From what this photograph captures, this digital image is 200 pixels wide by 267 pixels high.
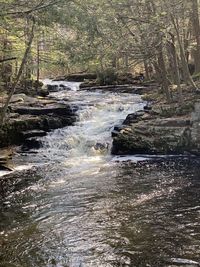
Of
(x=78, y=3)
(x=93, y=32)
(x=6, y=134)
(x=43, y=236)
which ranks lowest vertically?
(x=43, y=236)

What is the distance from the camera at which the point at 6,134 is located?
15508mm

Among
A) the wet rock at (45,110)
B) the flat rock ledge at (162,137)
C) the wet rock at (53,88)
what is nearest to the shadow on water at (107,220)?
the flat rock ledge at (162,137)

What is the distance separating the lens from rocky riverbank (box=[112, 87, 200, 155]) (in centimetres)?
1320

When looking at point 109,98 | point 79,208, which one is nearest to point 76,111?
point 109,98

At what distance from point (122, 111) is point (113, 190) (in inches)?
370

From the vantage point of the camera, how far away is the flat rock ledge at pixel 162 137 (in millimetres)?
13180

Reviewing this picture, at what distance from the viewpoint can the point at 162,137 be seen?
1345cm

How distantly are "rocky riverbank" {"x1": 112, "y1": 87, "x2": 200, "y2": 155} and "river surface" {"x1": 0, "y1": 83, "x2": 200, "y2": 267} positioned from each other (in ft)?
1.99

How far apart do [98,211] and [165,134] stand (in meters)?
5.72

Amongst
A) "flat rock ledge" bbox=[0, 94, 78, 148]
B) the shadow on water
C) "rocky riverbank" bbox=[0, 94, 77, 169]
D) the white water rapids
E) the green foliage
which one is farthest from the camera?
the green foliage

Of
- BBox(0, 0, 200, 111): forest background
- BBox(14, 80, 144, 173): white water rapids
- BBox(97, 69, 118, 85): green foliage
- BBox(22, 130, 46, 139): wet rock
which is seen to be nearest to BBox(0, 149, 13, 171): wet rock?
BBox(14, 80, 144, 173): white water rapids

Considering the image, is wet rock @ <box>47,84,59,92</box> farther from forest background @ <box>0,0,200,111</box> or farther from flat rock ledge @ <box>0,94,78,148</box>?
forest background @ <box>0,0,200,111</box>

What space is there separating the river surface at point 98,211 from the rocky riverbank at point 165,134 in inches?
23.8

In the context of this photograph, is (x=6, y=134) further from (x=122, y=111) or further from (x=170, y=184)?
(x=170, y=184)
